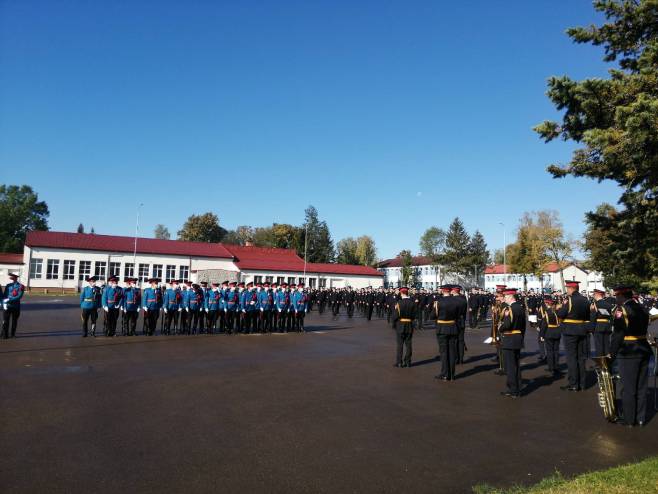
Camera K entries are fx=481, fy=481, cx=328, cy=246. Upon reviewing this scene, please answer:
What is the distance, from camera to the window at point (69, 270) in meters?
53.7

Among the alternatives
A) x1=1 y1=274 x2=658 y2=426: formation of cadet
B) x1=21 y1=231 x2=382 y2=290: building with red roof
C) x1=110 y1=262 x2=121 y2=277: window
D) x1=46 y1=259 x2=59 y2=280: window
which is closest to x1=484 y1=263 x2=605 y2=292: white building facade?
x1=21 y1=231 x2=382 y2=290: building with red roof

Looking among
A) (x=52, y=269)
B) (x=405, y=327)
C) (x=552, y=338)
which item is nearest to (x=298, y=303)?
(x=405, y=327)

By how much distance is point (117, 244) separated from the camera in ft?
188

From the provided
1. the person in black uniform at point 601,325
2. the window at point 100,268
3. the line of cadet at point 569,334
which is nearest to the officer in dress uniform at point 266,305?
the line of cadet at point 569,334

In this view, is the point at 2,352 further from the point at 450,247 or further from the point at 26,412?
the point at 450,247

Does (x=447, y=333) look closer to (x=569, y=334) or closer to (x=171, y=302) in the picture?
(x=569, y=334)

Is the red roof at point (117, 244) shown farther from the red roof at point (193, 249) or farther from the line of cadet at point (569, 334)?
the line of cadet at point (569, 334)

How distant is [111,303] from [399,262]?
323ft

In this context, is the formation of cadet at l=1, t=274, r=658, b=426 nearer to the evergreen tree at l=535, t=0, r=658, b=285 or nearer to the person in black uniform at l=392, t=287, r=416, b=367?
the person in black uniform at l=392, t=287, r=416, b=367

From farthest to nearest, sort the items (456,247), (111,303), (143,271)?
(456,247) < (143,271) < (111,303)

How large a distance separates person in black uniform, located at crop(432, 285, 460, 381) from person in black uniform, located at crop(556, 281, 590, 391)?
86.3 inches

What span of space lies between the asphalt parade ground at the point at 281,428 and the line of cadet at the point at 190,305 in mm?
3982

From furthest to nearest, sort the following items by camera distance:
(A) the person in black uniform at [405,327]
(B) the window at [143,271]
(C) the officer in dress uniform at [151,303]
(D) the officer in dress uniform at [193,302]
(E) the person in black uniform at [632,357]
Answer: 1. (B) the window at [143,271]
2. (D) the officer in dress uniform at [193,302]
3. (C) the officer in dress uniform at [151,303]
4. (A) the person in black uniform at [405,327]
5. (E) the person in black uniform at [632,357]

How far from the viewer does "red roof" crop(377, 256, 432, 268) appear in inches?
4166
